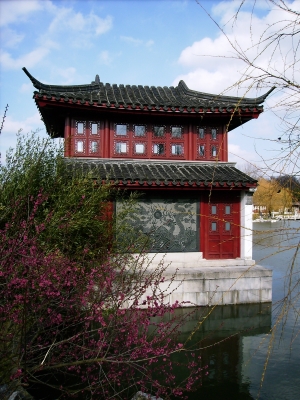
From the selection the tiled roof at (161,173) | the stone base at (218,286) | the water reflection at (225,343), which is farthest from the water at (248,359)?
the tiled roof at (161,173)

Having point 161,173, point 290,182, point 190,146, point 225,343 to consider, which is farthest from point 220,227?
point 290,182

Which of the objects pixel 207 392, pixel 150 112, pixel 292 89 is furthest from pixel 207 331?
pixel 292 89

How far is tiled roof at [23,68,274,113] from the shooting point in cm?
822

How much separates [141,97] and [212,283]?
508cm

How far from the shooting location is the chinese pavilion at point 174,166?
8008 mm

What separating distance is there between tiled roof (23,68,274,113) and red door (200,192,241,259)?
2144 mm

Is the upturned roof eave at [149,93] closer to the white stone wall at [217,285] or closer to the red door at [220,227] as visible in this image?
the red door at [220,227]

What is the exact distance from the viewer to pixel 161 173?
27.9 ft

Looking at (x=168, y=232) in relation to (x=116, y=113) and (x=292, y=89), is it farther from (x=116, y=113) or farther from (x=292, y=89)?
(x=292, y=89)

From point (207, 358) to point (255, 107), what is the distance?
232 inches

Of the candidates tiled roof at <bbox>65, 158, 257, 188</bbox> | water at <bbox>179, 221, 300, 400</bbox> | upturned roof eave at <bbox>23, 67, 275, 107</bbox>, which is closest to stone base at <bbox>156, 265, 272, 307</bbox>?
water at <bbox>179, 221, 300, 400</bbox>

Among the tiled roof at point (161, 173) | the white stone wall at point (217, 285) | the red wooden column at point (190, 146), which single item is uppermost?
the red wooden column at point (190, 146)

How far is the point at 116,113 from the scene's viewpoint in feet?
29.1

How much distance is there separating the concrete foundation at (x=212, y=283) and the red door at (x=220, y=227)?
0.42 m
